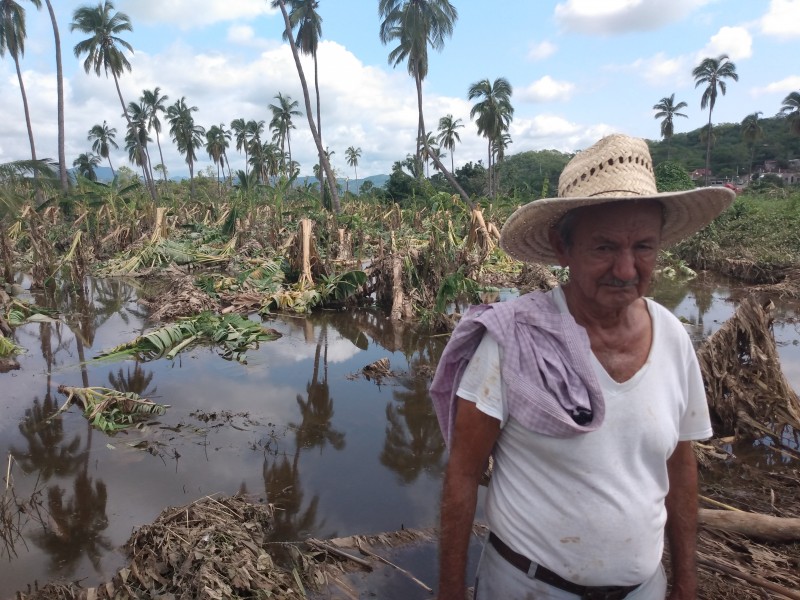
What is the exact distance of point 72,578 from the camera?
2607 millimetres

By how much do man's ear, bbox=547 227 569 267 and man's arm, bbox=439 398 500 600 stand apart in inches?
18.4

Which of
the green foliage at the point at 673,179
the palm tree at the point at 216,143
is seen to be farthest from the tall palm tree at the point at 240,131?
the green foliage at the point at 673,179

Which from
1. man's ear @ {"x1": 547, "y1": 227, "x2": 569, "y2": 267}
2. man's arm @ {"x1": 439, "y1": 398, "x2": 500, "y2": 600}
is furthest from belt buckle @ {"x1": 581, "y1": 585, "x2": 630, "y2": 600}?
man's ear @ {"x1": 547, "y1": 227, "x2": 569, "y2": 267}

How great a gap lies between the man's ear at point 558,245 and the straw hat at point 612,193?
0.02 metres

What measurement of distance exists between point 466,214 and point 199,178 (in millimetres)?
38478

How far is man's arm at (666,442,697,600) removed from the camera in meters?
1.37

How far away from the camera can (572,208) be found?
1223 mm

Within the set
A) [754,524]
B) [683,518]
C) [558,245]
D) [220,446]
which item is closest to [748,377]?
[754,524]

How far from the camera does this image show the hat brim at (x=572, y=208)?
1181 mm

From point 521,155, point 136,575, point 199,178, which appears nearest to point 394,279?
point 136,575

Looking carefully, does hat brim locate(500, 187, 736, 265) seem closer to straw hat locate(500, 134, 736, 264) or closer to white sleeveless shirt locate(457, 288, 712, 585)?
straw hat locate(500, 134, 736, 264)

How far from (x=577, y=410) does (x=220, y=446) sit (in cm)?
355

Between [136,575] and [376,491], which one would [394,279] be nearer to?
[376,491]

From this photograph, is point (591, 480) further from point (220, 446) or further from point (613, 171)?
point (220, 446)
